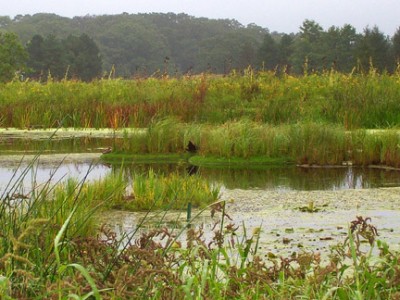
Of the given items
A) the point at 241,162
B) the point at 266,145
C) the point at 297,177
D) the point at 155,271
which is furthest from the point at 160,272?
the point at 266,145

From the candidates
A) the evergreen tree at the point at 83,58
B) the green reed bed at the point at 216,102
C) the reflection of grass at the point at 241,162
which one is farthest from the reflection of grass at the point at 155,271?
the evergreen tree at the point at 83,58

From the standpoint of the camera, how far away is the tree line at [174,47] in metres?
43.9

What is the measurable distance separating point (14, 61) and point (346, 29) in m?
24.7

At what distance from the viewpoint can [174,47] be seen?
98000 mm

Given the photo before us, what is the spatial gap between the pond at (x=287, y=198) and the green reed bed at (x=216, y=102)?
333 centimetres

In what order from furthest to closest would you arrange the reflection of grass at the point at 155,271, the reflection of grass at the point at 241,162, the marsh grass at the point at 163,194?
the reflection of grass at the point at 241,162 → the marsh grass at the point at 163,194 → the reflection of grass at the point at 155,271

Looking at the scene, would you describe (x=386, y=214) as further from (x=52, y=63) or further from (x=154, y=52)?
(x=154, y=52)

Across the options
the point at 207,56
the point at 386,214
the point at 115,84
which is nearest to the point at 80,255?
the point at 386,214

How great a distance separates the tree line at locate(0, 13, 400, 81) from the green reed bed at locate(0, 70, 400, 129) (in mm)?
781

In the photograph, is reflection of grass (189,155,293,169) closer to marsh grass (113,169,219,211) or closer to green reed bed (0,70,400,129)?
green reed bed (0,70,400,129)

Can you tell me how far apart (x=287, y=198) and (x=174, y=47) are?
9154 cm

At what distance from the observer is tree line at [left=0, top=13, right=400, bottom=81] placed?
4388cm

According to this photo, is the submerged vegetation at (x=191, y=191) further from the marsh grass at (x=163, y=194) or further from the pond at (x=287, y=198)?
the pond at (x=287, y=198)

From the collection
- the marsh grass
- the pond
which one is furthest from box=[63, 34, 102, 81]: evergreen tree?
the marsh grass
